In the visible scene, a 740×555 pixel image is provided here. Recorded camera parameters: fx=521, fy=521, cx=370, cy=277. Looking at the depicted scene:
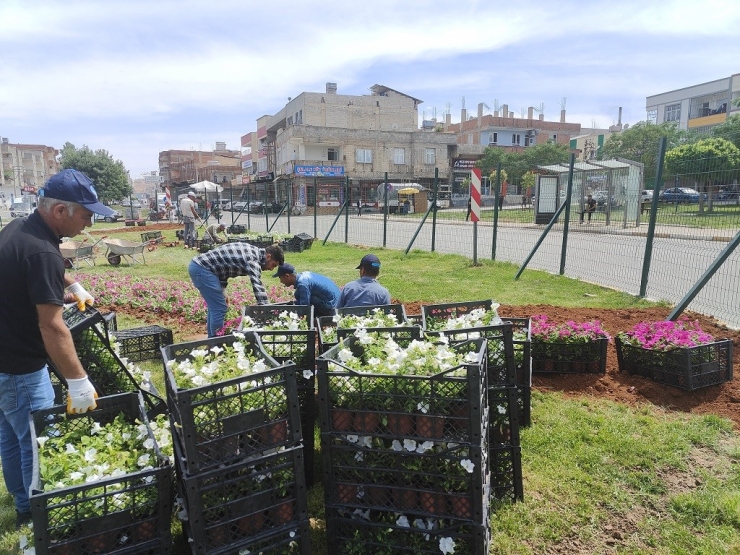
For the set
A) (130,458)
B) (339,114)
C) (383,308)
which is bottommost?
(130,458)

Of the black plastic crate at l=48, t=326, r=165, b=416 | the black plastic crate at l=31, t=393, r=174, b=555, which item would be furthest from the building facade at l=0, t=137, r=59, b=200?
the black plastic crate at l=31, t=393, r=174, b=555

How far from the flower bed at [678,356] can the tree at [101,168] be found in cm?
5805

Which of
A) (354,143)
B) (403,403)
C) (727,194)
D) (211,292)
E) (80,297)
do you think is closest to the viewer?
(403,403)

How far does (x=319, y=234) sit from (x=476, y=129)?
179 feet

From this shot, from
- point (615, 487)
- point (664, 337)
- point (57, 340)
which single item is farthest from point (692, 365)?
point (57, 340)

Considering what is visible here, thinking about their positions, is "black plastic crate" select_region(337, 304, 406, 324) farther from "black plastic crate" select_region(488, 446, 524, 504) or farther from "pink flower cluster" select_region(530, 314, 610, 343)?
"pink flower cluster" select_region(530, 314, 610, 343)

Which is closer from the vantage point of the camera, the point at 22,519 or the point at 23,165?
the point at 22,519

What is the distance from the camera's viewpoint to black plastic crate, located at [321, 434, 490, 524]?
101 inches

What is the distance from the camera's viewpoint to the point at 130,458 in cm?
262

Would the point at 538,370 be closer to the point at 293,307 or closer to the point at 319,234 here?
the point at 293,307

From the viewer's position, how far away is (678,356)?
4.68 meters

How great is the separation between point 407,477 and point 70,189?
2381 mm

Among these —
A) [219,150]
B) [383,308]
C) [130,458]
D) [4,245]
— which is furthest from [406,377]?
[219,150]

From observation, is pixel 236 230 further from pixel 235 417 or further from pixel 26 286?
pixel 235 417
